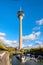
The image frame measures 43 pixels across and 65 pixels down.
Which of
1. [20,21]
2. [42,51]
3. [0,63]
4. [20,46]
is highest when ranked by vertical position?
[20,21]

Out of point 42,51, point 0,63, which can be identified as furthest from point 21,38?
point 0,63

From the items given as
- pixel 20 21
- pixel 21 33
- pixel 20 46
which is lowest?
pixel 20 46

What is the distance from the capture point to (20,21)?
16850 centimetres

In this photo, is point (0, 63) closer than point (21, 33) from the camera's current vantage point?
Yes

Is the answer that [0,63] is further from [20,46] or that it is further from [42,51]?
[20,46]

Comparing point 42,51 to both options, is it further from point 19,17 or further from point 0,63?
point 0,63

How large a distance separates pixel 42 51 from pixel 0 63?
97.2 m

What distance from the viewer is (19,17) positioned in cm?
16662

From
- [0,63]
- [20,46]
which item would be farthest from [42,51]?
[0,63]

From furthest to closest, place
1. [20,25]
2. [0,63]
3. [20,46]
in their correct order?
1. [20,25]
2. [20,46]
3. [0,63]

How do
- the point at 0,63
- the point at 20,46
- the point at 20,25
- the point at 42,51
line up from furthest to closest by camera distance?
the point at 20,25, the point at 20,46, the point at 42,51, the point at 0,63

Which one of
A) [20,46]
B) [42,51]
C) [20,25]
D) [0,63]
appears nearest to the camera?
[0,63]

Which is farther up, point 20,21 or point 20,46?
point 20,21

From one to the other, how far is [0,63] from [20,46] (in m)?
151
